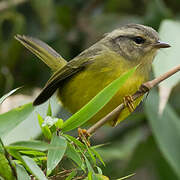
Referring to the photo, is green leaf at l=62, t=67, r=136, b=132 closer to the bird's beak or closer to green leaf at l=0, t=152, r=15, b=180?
green leaf at l=0, t=152, r=15, b=180

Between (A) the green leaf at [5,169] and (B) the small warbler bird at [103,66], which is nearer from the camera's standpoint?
(A) the green leaf at [5,169]

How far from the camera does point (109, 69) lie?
8.05 feet

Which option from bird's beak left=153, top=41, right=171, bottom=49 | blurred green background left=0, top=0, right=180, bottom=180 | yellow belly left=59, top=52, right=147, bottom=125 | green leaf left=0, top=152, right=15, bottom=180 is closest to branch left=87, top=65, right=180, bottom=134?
green leaf left=0, top=152, right=15, bottom=180

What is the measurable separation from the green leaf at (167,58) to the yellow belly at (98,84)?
0.47 feet

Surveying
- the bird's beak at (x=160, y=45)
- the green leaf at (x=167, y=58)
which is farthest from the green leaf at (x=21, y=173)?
the bird's beak at (x=160, y=45)

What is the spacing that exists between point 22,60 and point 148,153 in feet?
3.60

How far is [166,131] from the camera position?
115 inches

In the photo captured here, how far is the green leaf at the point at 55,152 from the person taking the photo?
128 cm

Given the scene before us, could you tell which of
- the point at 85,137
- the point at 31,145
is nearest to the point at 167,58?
the point at 85,137

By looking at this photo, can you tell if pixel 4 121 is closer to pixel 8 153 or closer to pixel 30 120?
pixel 8 153

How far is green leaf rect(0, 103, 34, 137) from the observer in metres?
1.33

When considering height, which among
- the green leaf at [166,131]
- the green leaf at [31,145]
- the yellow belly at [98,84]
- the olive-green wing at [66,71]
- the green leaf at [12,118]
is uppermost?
the green leaf at [12,118]

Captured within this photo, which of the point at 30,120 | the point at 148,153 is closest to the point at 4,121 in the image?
the point at 30,120

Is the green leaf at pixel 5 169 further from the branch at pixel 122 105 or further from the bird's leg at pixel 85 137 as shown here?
the branch at pixel 122 105
